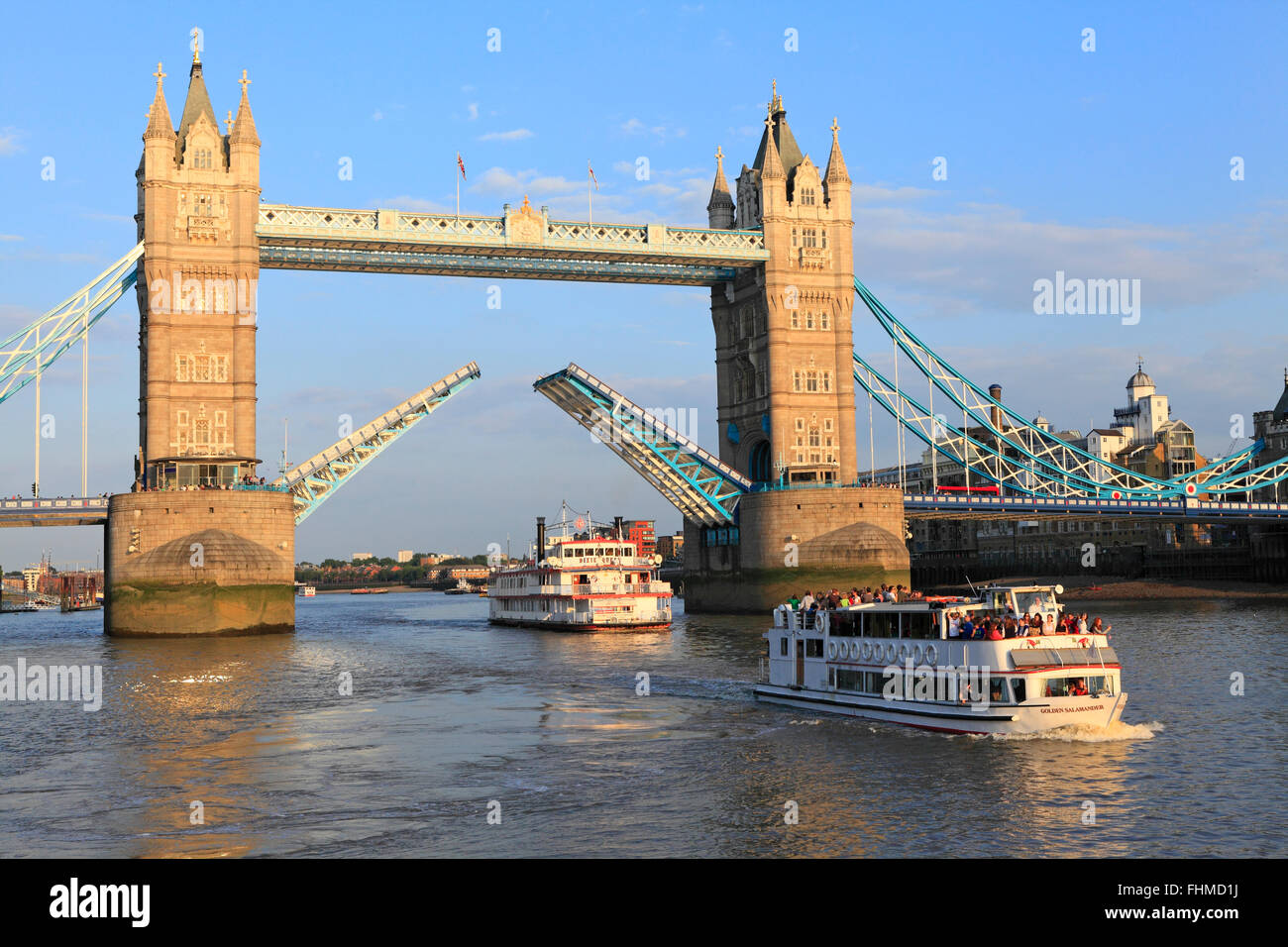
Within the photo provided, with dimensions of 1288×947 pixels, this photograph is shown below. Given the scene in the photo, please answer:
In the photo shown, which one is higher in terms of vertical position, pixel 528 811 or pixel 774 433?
pixel 774 433

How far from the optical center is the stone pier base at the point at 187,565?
62.0m

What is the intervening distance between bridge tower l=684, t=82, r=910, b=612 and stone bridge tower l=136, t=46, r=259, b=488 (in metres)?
30.4

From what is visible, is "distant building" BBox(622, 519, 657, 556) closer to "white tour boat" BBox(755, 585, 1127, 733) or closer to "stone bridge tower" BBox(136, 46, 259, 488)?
"stone bridge tower" BBox(136, 46, 259, 488)

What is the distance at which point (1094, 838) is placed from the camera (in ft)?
61.2

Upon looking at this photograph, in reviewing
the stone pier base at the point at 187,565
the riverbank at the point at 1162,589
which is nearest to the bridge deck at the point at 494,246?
the stone pier base at the point at 187,565

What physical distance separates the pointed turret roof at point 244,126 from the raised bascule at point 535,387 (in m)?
0.12

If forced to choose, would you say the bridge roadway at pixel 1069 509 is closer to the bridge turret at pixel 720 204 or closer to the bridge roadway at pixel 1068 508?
the bridge roadway at pixel 1068 508

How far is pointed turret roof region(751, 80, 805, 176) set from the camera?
8156 cm

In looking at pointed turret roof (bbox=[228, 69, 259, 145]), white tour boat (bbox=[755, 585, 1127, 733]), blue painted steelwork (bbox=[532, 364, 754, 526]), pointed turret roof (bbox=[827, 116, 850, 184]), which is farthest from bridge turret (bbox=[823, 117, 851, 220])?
white tour boat (bbox=[755, 585, 1127, 733])

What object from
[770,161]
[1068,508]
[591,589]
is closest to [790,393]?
[770,161]
